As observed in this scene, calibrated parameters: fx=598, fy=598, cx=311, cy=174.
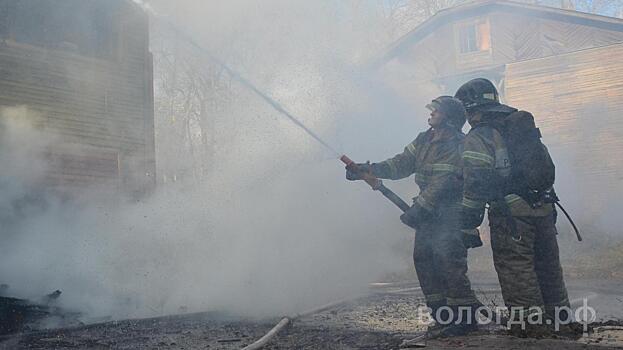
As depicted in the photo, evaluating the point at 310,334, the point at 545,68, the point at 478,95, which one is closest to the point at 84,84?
the point at 310,334

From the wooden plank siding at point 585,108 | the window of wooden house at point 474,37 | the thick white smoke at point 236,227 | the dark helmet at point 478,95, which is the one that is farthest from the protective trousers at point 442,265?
the window of wooden house at point 474,37

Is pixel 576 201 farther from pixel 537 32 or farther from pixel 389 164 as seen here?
pixel 389 164

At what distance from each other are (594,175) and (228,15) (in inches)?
528

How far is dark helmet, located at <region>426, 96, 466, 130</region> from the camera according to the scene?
4824 millimetres

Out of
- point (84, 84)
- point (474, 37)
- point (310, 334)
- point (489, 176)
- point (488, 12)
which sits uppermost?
point (488, 12)

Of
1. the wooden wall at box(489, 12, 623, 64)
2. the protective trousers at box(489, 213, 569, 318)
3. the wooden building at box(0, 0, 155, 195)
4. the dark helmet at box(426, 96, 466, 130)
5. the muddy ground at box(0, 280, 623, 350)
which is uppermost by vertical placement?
the wooden wall at box(489, 12, 623, 64)

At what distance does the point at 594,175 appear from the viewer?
18766 millimetres

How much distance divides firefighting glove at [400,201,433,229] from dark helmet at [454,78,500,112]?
836mm

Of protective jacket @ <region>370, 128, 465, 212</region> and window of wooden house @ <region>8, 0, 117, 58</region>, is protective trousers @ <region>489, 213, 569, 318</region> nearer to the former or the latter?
protective jacket @ <region>370, 128, 465, 212</region>

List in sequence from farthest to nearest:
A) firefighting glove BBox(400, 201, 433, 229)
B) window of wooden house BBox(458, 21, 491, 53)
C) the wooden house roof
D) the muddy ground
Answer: window of wooden house BBox(458, 21, 491, 53) → the wooden house roof → firefighting glove BBox(400, 201, 433, 229) → the muddy ground

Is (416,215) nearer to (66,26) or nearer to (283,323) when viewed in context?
(283,323)

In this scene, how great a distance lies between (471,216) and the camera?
164 inches

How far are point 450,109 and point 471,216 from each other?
3.46ft

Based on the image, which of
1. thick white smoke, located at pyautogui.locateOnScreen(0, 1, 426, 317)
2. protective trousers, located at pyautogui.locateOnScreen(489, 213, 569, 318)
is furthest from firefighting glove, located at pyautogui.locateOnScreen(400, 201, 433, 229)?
thick white smoke, located at pyautogui.locateOnScreen(0, 1, 426, 317)
